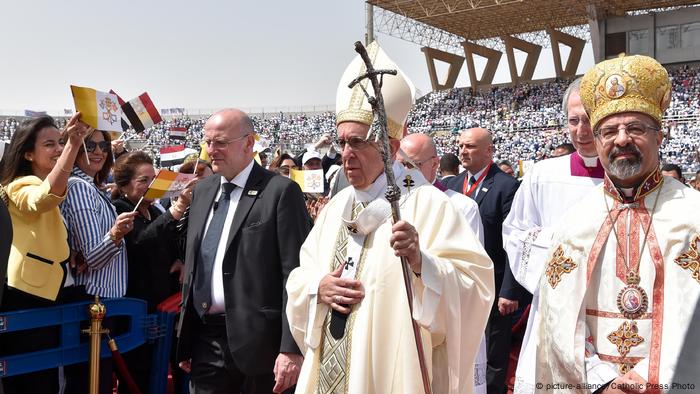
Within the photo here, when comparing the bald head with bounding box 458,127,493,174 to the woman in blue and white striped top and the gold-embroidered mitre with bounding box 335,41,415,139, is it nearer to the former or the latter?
the gold-embroidered mitre with bounding box 335,41,415,139

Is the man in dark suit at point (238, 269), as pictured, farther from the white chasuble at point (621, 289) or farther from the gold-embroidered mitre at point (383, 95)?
the white chasuble at point (621, 289)

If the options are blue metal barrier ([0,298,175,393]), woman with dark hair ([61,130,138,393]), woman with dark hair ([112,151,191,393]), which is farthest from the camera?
woman with dark hair ([112,151,191,393])

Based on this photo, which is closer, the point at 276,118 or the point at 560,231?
the point at 560,231

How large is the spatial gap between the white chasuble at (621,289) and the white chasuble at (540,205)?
0.94m

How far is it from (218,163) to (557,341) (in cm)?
213

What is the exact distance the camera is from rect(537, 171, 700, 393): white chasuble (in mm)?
2529

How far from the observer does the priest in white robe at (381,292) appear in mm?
2889

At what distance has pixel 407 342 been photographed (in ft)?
9.54

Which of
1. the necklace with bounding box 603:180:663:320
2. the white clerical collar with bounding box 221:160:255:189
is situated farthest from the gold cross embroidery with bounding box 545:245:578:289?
the white clerical collar with bounding box 221:160:255:189

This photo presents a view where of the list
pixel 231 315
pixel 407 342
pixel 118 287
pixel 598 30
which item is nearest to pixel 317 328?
pixel 407 342

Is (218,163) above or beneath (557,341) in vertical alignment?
above

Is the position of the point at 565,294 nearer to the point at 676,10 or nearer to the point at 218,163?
the point at 218,163

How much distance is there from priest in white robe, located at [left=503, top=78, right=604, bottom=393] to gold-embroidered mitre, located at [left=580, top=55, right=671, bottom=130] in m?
0.86

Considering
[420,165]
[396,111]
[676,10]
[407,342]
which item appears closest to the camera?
[407,342]
